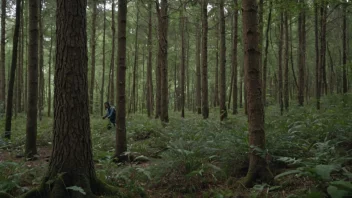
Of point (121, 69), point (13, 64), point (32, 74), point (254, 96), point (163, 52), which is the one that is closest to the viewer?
point (254, 96)

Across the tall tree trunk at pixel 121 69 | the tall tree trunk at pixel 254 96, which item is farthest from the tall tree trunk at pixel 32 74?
the tall tree trunk at pixel 254 96

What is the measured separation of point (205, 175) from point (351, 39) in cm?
2446

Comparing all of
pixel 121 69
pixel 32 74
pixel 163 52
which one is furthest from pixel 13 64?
pixel 163 52

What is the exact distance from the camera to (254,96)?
421 cm

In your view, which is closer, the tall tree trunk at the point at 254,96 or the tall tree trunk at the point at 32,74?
the tall tree trunk at the point at 254,96

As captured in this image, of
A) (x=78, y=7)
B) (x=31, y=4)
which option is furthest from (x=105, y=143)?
(x=78, y=7)

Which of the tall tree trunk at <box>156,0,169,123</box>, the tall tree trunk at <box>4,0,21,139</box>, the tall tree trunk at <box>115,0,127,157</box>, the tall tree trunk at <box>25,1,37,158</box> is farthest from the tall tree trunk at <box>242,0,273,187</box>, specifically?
the tall tree trunk at <box>4,0,21,139</box>

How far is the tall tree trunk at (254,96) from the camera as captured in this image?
4203 mm

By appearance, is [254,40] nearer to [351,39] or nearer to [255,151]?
[255,151]

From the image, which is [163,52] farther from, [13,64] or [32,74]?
[13,64]

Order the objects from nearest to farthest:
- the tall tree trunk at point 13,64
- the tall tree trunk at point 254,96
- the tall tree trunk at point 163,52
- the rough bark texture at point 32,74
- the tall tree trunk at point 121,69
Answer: the tall tree trunk at point 254,96 → the tall tree trunk at point 121,69 → the rough bark texture at point 32,74 → the tall tree trunk at point 13,64 → the tall tree trunk at point 163,52

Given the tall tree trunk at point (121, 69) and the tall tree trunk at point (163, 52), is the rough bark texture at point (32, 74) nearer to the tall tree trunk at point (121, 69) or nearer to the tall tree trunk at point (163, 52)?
the tall tree trunk at point (121, 69)

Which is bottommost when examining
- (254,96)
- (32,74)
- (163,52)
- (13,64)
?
(254,96)

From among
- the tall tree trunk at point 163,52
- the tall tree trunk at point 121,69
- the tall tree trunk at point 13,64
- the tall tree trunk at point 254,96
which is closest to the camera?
the tall tree trunk at point 254,96
